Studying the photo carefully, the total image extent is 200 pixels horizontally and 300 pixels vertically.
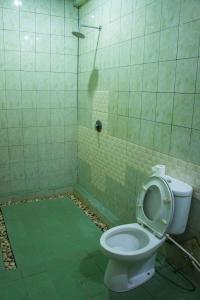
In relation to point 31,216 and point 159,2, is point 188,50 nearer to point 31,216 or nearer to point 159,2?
point 159,2

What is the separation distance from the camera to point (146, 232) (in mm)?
2080

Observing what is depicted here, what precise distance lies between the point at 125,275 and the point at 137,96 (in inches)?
59.6

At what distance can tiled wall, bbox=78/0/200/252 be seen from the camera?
6.25ft

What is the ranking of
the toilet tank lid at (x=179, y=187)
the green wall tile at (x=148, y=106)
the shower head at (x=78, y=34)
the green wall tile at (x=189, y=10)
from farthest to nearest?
the shower head at (x=78, y=34), the green wall tile at (x=148, y=106), the toilet tank lid at (x=179, y=187), the green wall tile at (x=189, y=10)

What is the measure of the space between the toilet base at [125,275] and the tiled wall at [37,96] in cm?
188

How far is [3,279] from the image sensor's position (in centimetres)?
208

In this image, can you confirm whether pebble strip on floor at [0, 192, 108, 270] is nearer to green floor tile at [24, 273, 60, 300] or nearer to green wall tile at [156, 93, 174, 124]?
green floor tile at [24, 273, 60, 300]

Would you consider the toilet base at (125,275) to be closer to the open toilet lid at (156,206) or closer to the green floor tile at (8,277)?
the open toilet lid at (156,206)

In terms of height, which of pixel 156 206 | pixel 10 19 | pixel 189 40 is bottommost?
pixel 156 206

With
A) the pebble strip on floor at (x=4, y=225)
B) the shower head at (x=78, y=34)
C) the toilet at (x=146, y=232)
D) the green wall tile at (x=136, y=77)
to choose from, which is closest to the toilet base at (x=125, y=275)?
the toilet at (x=146, y=232)

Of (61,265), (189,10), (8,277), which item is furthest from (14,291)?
(189,10)

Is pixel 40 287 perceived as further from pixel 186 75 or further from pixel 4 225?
pixel 186 75

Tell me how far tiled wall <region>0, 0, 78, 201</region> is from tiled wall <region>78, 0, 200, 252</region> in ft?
0.73

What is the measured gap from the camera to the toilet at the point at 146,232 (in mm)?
1898
